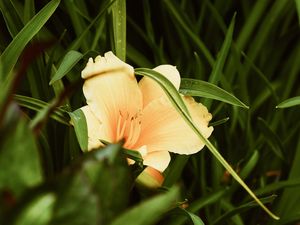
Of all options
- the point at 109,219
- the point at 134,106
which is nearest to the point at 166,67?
the point at 134,106

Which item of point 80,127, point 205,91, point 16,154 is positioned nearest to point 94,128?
point 80,127

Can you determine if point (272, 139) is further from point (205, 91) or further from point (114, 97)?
point (114, 97)

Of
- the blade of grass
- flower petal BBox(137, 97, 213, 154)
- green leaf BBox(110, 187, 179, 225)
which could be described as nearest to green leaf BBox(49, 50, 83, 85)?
flower petal BBox(137, 97, 213, 154)

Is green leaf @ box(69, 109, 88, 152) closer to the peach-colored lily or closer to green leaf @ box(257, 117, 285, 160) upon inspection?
the peach-colored lily

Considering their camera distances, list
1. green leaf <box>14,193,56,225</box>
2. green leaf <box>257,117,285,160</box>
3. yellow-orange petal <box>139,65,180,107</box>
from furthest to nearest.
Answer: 1. green leaf <box>257,117,285,160</box>
2. yellow-orange petal <box>139,65,180,107</box>
3. green leaf <box>14,193,56,225</box>

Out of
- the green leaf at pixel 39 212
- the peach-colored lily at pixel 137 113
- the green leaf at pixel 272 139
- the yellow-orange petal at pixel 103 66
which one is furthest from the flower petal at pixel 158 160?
the green leaf at pixel 39 212

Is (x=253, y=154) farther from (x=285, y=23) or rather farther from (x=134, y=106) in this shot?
(x=285, y=23)
